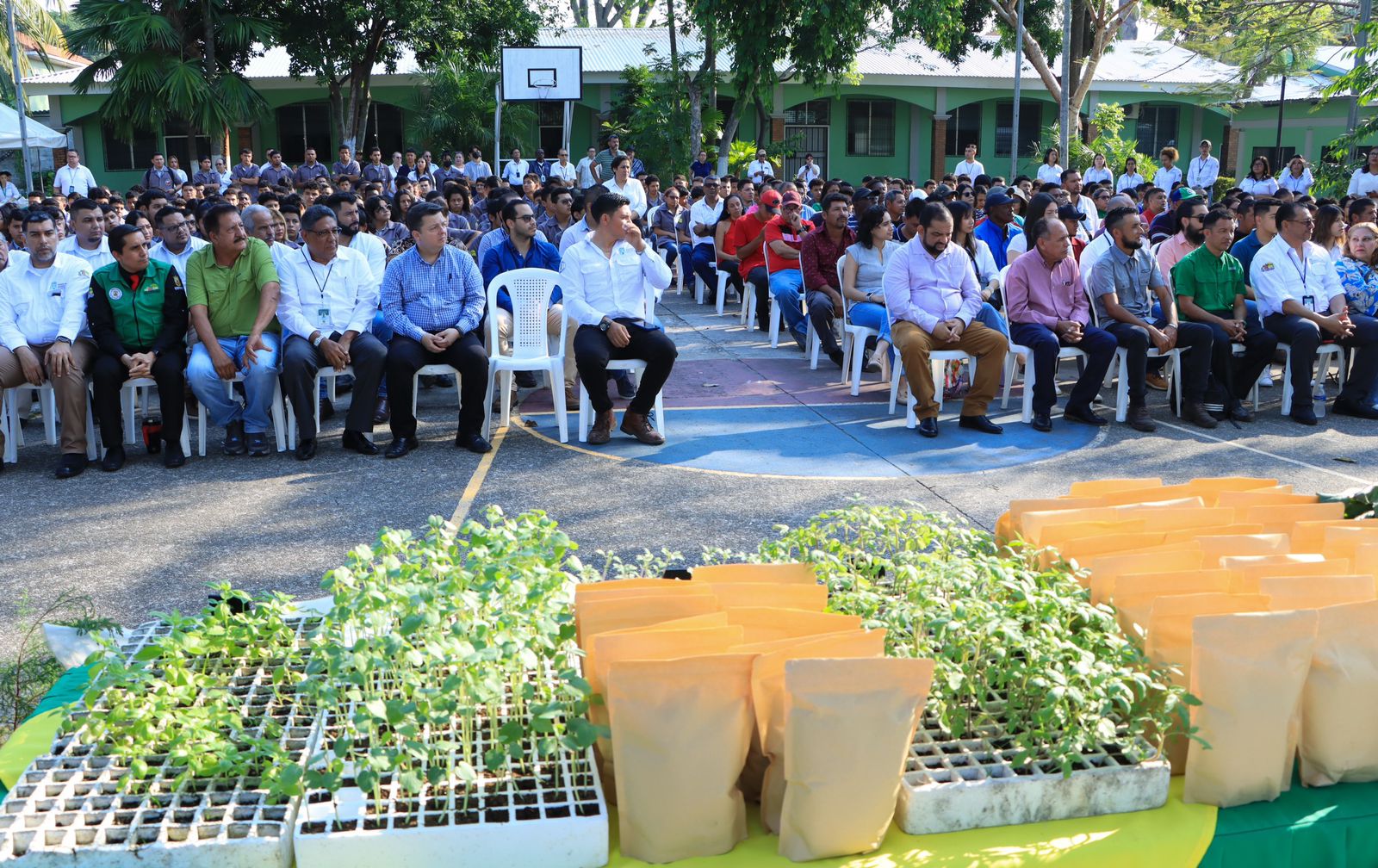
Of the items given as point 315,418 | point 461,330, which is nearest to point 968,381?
point 461,330

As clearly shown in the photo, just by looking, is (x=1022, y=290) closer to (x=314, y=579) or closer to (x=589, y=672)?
(x=314, y=579)

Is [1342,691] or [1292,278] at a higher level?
[1292,278]

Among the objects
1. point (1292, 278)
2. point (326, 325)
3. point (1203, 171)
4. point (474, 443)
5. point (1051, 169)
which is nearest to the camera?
point (474, 443)

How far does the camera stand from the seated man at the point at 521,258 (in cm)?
898

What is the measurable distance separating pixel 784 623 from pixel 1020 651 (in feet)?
1.84

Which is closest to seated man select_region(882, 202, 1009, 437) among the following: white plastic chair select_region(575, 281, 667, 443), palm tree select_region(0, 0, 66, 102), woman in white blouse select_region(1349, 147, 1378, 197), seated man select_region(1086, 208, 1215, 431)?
seated man select_region(1086, 208, 1215, 431)

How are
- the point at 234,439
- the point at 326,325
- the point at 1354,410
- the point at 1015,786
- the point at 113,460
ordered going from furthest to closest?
the point at 1354,410 → the point at 326,325 → the point at 234,439 → the point at 113,460 → the point at 1015,786

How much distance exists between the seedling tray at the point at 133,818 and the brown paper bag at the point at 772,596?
3.36ft

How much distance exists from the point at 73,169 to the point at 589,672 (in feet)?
76.6

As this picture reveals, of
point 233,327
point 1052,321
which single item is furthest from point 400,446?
point 1052,321

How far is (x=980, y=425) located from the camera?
8.28 meters

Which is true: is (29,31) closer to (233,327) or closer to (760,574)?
(233,327)

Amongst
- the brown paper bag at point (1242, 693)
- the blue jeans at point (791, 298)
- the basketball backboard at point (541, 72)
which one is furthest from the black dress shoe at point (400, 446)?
the basketball backboard at point (541, 72)

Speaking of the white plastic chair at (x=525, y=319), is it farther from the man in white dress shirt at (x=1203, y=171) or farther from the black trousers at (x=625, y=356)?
the man in white dress shirt at (x=1203, y=171)
